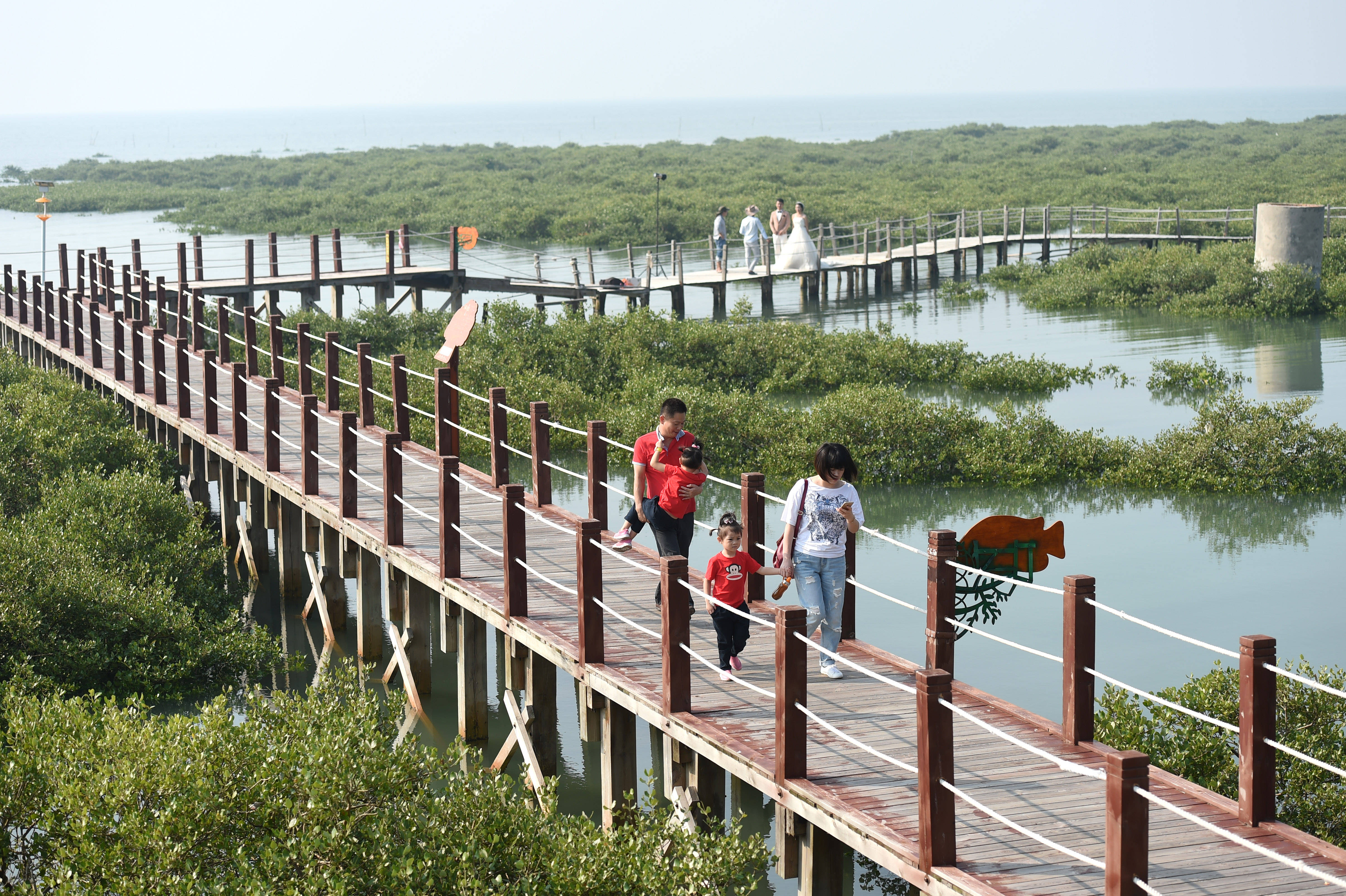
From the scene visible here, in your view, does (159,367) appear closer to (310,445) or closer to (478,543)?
(310,445)

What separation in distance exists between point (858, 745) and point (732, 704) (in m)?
1.63

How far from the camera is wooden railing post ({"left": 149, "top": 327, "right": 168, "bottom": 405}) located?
18.0 m

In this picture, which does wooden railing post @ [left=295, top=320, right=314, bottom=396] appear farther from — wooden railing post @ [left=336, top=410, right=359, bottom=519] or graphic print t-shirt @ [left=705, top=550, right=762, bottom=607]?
graphic print t-shirt @ [left=705, top=550, right=762, bottom=607]

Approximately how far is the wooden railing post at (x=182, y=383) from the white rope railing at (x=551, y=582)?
24.7ft

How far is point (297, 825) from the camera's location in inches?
286

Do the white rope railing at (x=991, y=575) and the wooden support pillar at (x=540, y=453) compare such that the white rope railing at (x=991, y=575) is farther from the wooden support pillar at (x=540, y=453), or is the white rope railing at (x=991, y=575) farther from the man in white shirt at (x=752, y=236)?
the man in white shirt at (x=752, y=236)

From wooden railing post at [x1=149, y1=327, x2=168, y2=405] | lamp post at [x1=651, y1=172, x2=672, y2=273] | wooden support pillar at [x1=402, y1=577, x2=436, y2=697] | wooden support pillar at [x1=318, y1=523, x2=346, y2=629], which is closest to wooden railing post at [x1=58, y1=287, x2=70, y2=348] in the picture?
wooden railing post at [x1=149, y1=327, x2=168, y2=405]

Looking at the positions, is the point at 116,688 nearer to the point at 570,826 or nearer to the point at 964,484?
the point at 570,826

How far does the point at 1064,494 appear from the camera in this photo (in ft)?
61.3

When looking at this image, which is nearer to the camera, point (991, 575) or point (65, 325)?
point (991, 575)

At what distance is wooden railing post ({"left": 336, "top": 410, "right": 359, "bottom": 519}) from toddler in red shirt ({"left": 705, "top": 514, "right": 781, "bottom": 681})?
190 inches

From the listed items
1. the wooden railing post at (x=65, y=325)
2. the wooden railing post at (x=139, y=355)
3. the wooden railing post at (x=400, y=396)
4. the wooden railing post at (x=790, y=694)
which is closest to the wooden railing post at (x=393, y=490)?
the wooden railing post at (x=400, y=396)

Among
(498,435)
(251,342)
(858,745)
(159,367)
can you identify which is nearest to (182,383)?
(159,367)

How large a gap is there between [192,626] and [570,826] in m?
6.03
